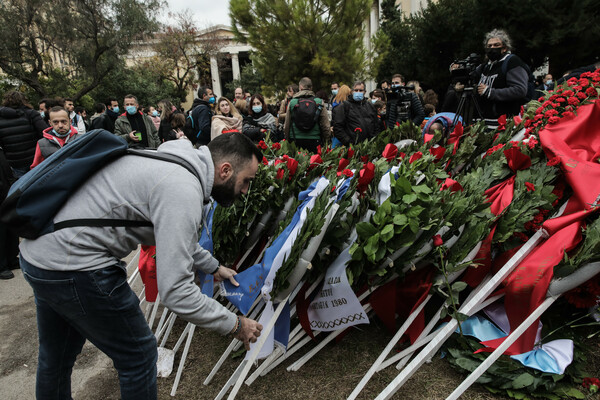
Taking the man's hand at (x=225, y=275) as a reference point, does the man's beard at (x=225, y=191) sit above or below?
above

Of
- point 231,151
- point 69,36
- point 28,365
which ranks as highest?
point 69,36

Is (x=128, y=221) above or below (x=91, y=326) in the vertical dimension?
above

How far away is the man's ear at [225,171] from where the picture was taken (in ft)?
5.80

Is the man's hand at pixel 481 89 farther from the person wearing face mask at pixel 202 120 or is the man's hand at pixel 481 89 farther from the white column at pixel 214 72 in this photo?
the white column at pixel 214 72

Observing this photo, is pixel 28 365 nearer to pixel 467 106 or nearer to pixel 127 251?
pixel 127 251

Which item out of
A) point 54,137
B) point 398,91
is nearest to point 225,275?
point 54,137

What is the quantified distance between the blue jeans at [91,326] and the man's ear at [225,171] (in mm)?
575

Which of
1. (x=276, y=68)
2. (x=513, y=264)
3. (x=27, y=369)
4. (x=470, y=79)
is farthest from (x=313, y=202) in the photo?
(x=276, y=68)

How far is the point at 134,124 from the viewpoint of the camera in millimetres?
6715

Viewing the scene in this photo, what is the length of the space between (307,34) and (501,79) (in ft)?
61.2

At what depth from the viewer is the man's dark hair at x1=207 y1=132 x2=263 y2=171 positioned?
178cm

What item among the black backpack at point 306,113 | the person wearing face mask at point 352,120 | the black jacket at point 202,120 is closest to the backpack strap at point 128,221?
the black backpack at point 306,113

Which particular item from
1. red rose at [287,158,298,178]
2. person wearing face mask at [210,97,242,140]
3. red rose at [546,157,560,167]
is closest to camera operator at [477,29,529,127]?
red rose at [546,157,560,167]

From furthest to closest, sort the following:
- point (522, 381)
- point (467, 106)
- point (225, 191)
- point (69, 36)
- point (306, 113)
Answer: point (69, 36) < point (306, 113) < point (467, 106) < point (522, 381) < point (225, 191)
